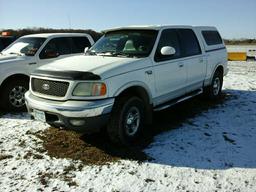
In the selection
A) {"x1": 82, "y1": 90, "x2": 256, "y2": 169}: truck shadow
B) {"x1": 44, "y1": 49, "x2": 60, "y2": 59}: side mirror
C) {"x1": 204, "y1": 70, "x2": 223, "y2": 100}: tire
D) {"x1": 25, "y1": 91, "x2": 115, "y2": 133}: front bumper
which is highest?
{"x1": 44, "y1": 49, "x2": 60, "y2": 59}: side mirror

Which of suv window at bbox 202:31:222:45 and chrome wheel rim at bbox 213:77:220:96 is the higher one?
suv window at bbox 202:31:222:45

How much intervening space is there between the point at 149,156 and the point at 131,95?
1013mm

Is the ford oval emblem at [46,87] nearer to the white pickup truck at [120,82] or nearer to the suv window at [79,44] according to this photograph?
the white pickup truck at [120,82]

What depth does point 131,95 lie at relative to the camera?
5.05 meters

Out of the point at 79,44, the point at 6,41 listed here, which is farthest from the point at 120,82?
the point at 6,41

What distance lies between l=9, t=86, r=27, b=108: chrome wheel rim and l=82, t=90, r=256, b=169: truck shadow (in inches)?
102

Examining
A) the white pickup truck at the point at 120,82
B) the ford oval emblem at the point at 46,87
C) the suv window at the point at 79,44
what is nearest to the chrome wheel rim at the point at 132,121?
the white pickup truck at the point at 120,82

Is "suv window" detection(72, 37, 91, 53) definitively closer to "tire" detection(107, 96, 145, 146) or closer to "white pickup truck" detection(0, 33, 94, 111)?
"white pickup truck" detection(0, 33, 94, 111)

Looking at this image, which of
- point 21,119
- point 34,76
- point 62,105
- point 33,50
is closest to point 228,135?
point 62,105

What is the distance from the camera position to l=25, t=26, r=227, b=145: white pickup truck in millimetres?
4477

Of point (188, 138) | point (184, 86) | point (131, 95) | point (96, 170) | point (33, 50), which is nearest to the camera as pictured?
point (96, 170)

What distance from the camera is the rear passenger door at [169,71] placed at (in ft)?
18.3

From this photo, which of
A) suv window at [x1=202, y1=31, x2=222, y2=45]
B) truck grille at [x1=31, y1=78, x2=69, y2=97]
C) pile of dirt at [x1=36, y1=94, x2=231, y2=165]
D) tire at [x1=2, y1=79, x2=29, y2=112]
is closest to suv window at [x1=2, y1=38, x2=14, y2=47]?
tire at [x1=2, y1=79, x2=29, y2=112]

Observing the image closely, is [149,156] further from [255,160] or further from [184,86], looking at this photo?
[184,86]
